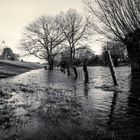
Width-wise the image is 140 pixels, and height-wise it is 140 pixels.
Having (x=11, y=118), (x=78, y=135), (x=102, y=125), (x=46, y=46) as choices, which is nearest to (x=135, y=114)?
(x=102, y=125)

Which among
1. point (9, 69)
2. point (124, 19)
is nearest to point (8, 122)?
point (124, 19)

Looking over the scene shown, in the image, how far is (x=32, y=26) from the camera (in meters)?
68.6

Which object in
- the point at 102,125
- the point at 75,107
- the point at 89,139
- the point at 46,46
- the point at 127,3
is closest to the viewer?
the point at 89,139

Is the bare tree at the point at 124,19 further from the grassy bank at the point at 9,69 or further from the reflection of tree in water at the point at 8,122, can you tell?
the grassy bank at the point at 9,69

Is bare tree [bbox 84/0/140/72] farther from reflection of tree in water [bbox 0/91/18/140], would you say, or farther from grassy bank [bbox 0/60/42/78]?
grassy bank [bbox 0/60/42/78]

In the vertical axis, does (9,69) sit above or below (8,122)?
above

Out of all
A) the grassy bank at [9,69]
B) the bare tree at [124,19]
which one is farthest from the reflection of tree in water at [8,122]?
the grassy bank at [9,69]

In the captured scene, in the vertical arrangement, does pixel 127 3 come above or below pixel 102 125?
above

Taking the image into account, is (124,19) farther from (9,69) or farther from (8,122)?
(9,69)

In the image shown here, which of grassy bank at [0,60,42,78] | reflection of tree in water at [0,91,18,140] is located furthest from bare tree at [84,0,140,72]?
grassy bank at [0,60,42,78]

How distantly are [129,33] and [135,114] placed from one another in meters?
4.80

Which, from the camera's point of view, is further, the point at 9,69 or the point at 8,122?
the point at 9,69

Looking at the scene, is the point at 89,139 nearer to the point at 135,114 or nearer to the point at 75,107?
the point at 135,114

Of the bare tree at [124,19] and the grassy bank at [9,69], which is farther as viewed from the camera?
the grassy bank at [9,69]
